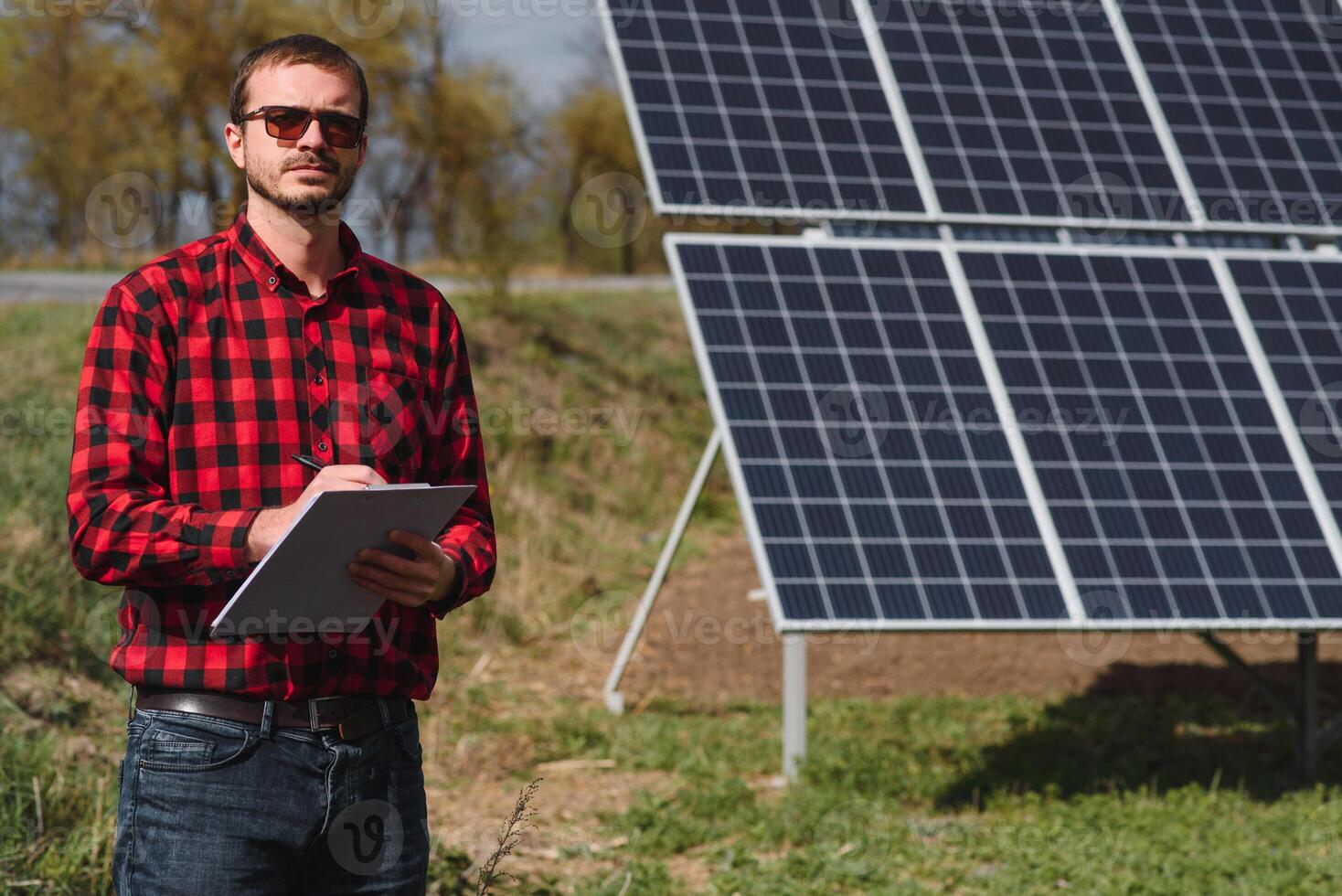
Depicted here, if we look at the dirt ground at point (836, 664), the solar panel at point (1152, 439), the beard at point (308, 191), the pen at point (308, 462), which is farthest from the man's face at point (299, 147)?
the dirt ground at point (836, 664)

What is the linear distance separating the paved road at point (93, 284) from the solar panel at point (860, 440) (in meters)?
8.46

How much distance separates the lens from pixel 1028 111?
8.24 m

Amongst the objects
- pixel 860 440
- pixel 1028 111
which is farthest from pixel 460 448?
pixel 1028 111

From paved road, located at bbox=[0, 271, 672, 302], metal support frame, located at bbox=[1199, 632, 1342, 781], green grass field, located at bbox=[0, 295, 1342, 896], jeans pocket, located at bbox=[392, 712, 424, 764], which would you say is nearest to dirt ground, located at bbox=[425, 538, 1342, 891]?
green grass field, located at bbox=[0, 295, 1342, 896]

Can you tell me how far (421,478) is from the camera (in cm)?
293

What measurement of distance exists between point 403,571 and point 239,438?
1.38 ft

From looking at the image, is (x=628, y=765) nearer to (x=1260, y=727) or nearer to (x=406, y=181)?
(x=1260, y=727)

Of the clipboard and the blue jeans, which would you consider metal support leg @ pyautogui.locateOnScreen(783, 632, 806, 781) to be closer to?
the blue jeans

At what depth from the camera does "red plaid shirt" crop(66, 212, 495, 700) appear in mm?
2492

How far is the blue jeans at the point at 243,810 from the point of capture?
8.27 feet

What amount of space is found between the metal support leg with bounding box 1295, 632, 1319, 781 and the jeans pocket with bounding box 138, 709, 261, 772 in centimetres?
620

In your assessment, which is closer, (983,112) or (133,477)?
(133,477)

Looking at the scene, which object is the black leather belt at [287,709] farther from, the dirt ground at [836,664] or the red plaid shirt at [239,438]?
the dirt ground at [836,664]

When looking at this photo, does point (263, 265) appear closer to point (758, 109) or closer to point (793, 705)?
point (793, 705)
